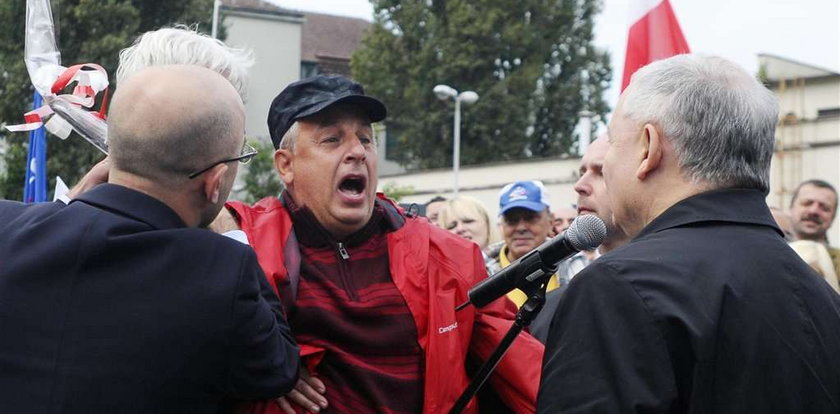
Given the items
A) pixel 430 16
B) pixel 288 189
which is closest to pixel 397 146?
pixel 430 16

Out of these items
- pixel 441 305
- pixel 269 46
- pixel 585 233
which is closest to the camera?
pixel 585 233

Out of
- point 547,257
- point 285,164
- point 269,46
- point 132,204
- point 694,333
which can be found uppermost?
point 269,46

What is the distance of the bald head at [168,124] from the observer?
97.1 inches

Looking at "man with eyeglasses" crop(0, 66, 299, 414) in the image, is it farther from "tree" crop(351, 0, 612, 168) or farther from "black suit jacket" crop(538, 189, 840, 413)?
"tree" crop(351, 0, 612, 168)

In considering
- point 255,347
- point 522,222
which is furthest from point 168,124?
point 522,222

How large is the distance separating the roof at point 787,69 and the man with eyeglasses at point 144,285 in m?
31.3

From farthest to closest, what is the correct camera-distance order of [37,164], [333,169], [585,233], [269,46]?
[269,46]
[37,164]
[333,169]
[585,233]

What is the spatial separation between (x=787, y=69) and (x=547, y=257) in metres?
32.0

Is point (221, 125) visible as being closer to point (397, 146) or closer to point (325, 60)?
point (397, 146)

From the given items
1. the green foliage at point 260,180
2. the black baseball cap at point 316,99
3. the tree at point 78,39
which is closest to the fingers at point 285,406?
the black baseball cap at point 316,99

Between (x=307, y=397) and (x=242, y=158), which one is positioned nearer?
(x=242, y=158)

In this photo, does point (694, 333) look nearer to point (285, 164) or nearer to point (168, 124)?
point (168, 124)

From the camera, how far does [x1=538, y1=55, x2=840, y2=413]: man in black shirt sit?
2199mm

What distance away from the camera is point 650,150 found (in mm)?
2445
